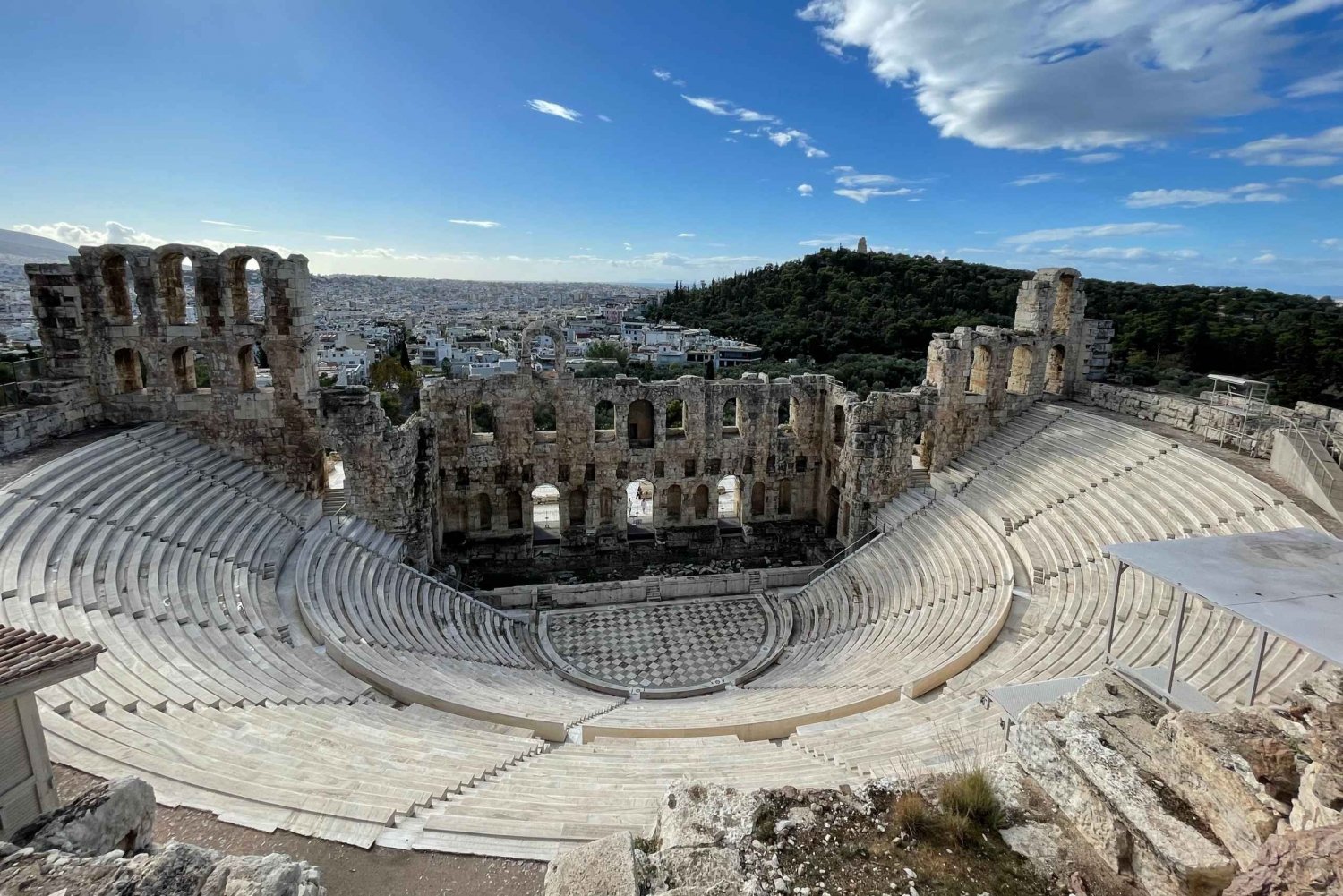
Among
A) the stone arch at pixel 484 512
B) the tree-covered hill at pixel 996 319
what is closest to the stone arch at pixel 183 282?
the stone arch at pixel 484 512

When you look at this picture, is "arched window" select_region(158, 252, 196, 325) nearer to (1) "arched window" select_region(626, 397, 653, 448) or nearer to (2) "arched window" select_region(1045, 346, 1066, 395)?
(1) "arched window" select_region(626, 397, 653, 448)

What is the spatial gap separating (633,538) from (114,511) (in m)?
14.3

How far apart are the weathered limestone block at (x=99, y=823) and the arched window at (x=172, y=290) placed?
16099mm

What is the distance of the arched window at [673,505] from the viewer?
23.9 metres

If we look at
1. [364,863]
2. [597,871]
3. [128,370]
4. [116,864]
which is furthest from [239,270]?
[597,871]

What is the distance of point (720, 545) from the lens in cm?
2328

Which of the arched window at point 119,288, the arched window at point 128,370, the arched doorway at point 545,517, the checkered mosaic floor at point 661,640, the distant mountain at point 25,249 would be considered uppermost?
the distant mountain at point 25,249

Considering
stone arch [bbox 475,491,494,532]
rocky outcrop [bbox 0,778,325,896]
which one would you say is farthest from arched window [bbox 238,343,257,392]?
rocky outcrop [bbox 0,778,325,896]

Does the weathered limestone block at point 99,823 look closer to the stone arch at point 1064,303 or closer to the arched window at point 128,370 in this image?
the arched window at point 128,370

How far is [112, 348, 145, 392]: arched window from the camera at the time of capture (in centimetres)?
1727

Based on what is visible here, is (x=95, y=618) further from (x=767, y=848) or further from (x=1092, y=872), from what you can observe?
(x=1092, y=872)

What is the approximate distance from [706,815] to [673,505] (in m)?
18.1

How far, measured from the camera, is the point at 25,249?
158 m

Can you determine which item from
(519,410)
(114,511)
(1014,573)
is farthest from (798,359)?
(114,511)
